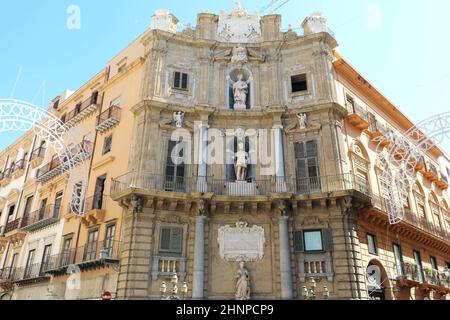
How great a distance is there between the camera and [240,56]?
21.0 m

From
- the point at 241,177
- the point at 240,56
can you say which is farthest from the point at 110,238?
the point at 240,56

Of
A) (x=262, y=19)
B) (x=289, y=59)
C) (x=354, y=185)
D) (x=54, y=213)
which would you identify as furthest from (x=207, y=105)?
(x=54, y=213)

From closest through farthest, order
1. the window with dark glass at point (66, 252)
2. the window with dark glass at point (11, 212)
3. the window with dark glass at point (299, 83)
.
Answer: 1. the window with dark glass at point (66, 252)
2. the window with dark glass at point (299, 83)
3. the window with dark glass at point (11, 212)

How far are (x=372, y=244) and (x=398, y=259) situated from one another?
2946mm

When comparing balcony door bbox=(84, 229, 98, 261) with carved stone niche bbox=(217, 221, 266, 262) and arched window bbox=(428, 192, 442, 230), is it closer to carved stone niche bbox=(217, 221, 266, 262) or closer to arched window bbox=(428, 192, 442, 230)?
carved stone niche bbox=(217, 221, 266, 262)

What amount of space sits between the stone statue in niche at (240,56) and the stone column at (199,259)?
9206mm

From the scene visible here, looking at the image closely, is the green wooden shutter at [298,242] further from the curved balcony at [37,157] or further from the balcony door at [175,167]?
the curved balcony at [37,157]

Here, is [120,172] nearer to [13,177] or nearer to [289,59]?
[289,59]

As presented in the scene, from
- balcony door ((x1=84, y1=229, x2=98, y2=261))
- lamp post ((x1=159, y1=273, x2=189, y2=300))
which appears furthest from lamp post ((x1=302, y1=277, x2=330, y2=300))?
balcony door ((x1=84, y1=229, x2=98, y2=261))

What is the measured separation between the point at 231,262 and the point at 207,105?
26.4 ft

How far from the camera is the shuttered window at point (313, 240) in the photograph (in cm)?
1661

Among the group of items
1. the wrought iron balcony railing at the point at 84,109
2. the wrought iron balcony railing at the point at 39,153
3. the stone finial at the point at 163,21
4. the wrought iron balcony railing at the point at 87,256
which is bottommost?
the wrought iron balcony railing at the point at 87,256

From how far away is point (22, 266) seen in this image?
79.6ft

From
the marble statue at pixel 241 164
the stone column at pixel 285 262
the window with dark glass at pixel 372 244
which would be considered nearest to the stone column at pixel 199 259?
the marble statue at pixel 241 164
